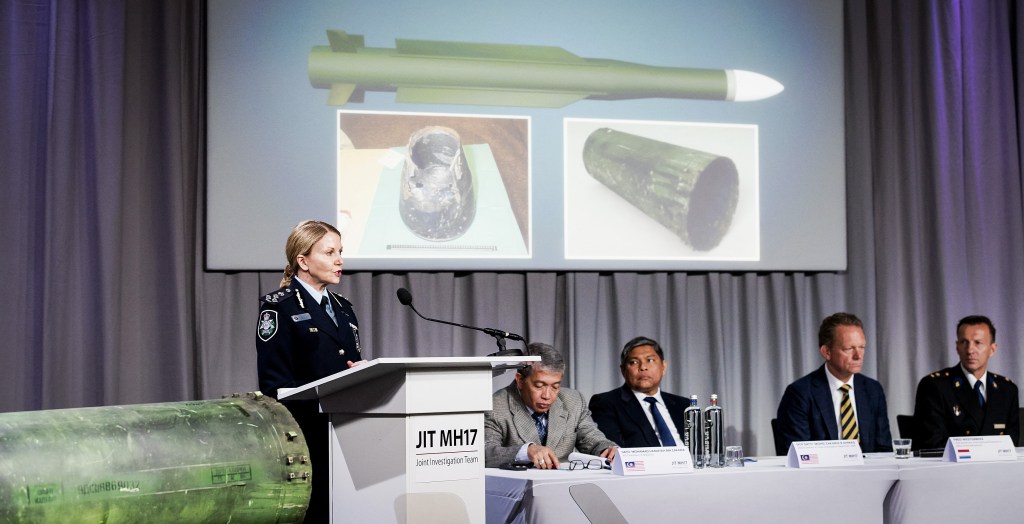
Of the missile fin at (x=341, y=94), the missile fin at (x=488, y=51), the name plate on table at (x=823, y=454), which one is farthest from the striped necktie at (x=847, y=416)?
the missile fin at (x=341, y=94)

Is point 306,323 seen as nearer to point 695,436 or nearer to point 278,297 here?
point 278,297

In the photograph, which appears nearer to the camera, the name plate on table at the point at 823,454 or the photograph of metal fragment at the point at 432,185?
the name plate on table at the point at 823,454

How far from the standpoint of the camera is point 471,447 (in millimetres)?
2197

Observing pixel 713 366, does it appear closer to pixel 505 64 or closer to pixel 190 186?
pixel 505 64

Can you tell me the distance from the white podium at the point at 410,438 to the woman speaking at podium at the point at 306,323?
1.28 ft

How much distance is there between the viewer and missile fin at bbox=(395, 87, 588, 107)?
191 inches

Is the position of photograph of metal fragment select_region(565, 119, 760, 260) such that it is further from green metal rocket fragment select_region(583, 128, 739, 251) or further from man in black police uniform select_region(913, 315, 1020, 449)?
man in black police uniform select_region(913, 315, 1020, 449)

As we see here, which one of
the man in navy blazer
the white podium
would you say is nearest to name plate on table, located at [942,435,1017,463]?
the man in navy blazer

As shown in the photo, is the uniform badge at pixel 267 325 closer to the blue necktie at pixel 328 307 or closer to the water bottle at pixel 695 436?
the blue necktie at pixel 328 307

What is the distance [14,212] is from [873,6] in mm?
4408

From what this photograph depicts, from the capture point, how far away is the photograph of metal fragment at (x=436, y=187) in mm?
4836

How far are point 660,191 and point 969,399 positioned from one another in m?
1.70

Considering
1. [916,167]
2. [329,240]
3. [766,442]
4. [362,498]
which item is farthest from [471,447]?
[916,167]

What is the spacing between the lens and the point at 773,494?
306 centimetres
